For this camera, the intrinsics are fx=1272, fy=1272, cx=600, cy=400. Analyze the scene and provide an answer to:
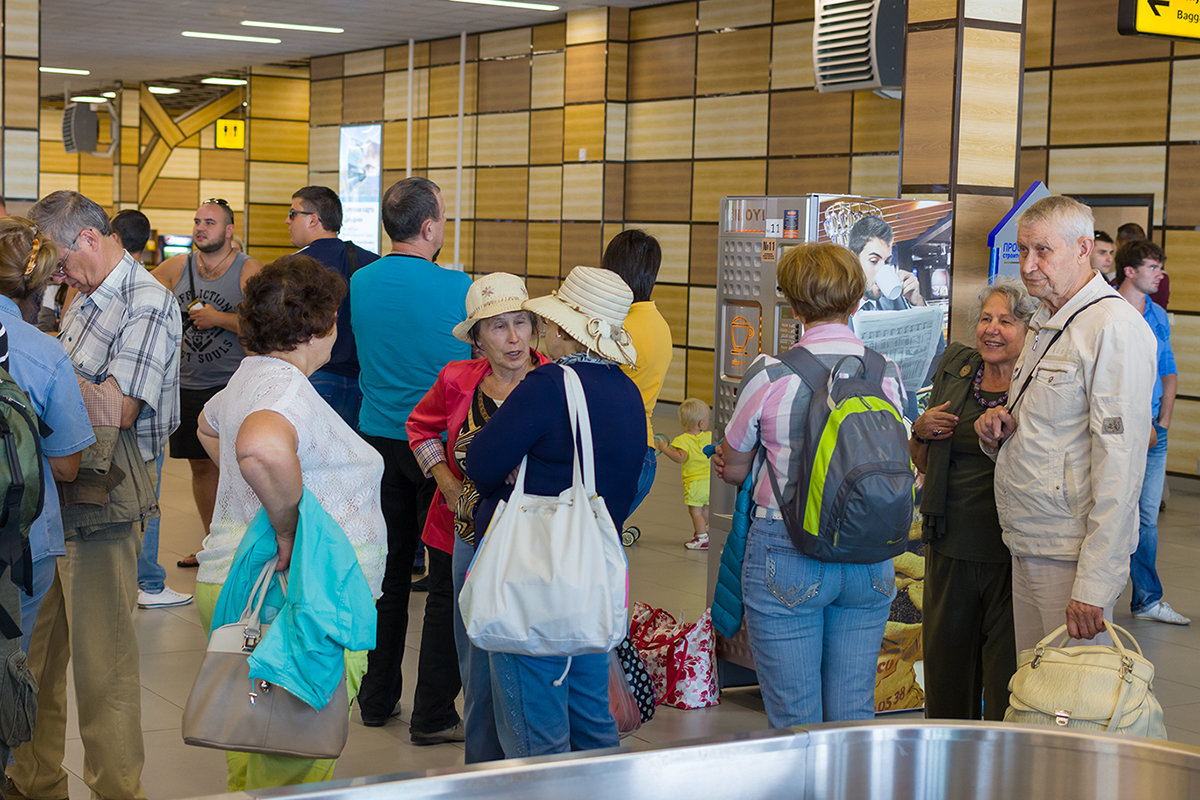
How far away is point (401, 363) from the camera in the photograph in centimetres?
398

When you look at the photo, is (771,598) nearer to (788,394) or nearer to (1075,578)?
(788,394)

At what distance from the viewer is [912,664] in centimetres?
426

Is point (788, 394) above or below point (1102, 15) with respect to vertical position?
below

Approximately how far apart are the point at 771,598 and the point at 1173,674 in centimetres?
268

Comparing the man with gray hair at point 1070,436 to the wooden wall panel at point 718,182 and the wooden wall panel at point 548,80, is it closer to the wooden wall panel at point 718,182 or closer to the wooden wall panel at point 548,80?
the wooden wall panel at point 718,182

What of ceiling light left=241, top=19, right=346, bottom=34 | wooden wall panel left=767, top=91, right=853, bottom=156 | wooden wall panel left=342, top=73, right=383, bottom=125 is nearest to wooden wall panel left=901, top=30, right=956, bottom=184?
wooden wall panel left=767, top=91, right=853, bottom=156

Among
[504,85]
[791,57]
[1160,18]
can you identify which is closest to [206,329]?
[1160,18]

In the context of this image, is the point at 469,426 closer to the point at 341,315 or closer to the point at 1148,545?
the point at 341,315

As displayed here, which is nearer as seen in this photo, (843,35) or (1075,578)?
(1075,578)

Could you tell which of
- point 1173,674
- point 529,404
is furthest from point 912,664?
point 529,404

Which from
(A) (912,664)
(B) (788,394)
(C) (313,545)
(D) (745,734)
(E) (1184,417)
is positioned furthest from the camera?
(E) (1184,417)

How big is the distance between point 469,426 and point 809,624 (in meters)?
1.00

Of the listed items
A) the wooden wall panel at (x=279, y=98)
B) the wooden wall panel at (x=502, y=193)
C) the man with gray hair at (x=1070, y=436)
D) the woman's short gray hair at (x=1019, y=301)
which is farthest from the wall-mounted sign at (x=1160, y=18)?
the wooden wall panel at (x=279, y=98)

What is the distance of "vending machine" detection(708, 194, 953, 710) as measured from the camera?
404 centimetres
